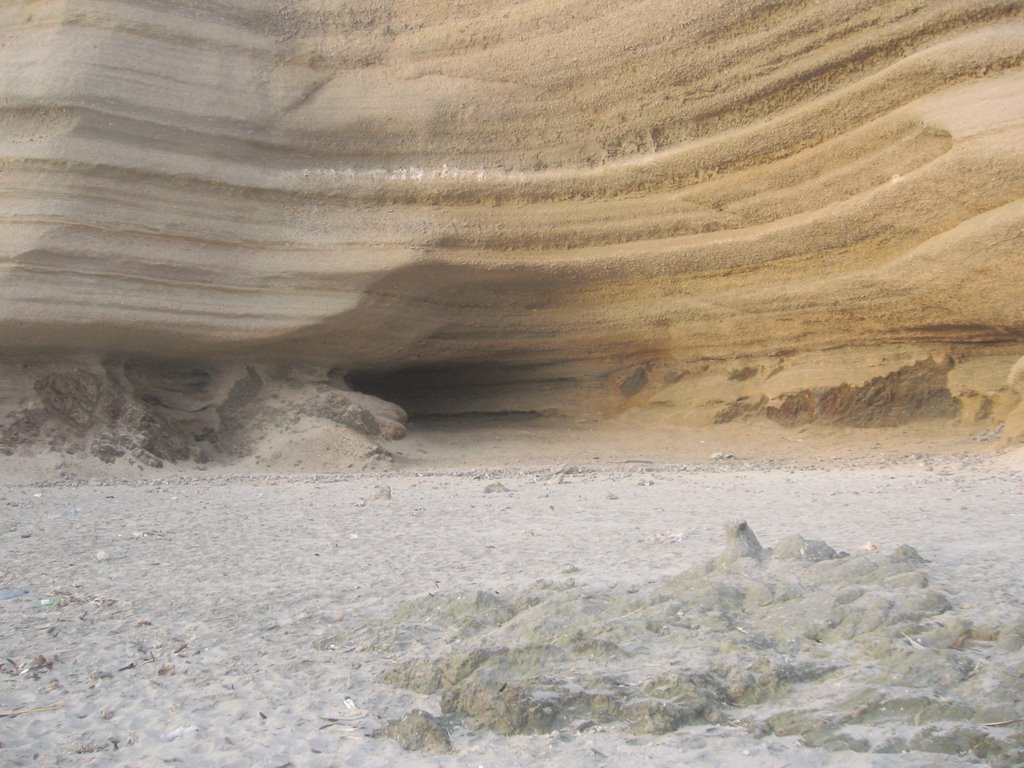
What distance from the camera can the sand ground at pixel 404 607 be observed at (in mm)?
2166

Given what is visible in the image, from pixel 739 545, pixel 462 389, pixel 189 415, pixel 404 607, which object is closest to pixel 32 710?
pixel 404 607

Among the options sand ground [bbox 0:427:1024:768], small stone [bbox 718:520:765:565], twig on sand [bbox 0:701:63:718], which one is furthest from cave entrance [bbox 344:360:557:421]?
twig on sand [bbox 0:701:63:718]

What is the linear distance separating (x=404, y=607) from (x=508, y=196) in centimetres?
654

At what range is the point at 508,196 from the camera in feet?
30.0

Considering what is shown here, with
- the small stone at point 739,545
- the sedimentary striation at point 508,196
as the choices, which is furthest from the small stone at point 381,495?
the sedimentary striation at point 508,196

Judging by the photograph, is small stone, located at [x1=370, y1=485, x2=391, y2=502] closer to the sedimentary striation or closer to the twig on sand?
the twig on sand

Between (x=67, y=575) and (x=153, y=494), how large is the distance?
8.35 ft

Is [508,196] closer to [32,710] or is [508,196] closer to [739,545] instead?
[739,545]

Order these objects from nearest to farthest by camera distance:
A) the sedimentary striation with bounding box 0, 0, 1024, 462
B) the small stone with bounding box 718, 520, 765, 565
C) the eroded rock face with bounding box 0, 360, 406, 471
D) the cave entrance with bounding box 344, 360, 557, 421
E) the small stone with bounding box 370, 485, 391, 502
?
the small stone with bounding box 718, 520, 765, 565 < the small stone with bounding box 370, 485, 391, 502 < the sedimentary striation with bounding box 0, 0, 1024, 462 < the eroded rock face with bounding box 0, 360, 406, 471 < the cave entrance with bounding box 344, 360, 557, 421

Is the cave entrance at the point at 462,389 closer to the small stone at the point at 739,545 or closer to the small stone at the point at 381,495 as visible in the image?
the small stone at the point at 381,495

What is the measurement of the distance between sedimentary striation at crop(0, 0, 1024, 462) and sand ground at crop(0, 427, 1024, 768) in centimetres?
280

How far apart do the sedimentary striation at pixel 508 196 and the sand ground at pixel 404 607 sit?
2.80 m

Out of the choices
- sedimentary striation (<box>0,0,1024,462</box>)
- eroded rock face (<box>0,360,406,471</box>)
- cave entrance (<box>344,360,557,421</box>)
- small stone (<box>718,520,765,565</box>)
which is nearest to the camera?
small stone (<box>718,520,765,565</box>)

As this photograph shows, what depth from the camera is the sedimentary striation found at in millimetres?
8062
